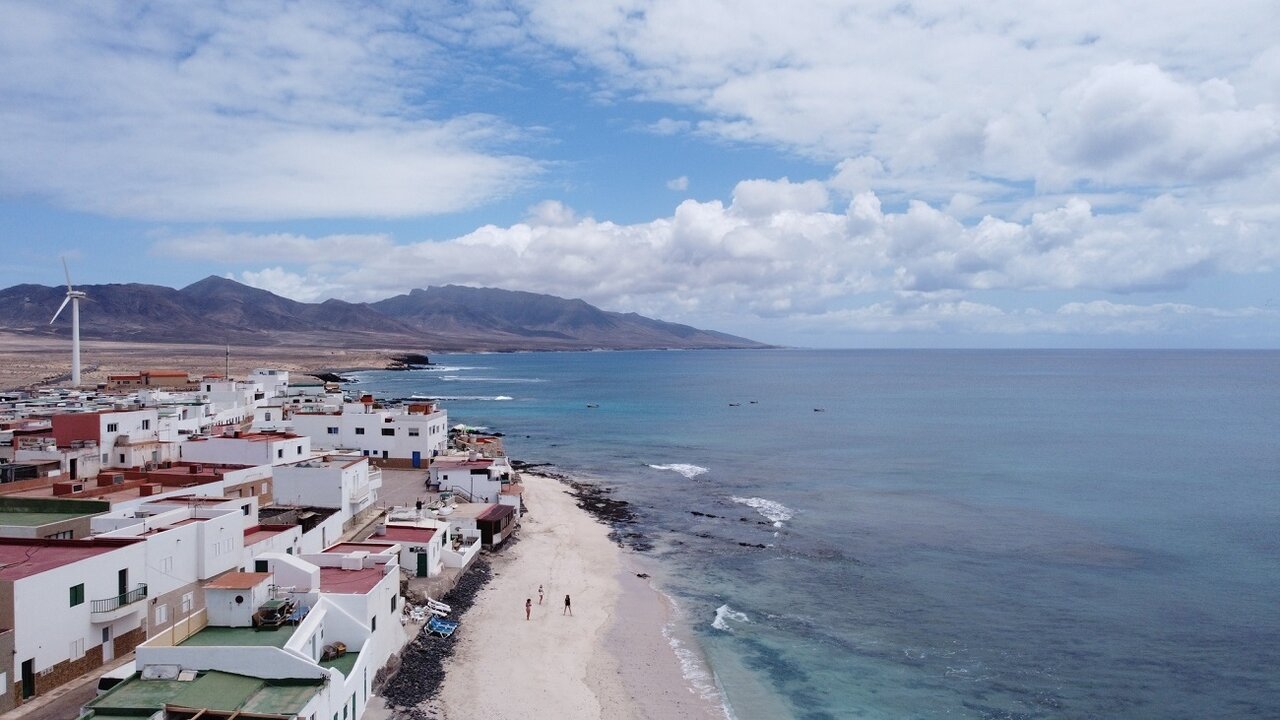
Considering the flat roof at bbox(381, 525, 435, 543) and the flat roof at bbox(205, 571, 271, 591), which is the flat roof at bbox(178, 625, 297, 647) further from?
the flat roof at bbox(381, 525, 435, 543)

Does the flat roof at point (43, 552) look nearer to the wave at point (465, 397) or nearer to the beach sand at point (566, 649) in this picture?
the beach sand at point (566, 649)

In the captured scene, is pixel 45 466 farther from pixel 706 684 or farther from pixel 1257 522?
pixel 1257 522

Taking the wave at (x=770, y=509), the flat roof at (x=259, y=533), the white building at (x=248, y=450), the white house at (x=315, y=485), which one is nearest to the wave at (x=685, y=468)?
the wave at (x=770, y=509)

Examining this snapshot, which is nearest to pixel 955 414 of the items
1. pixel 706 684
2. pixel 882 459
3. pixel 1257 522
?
pixel 882 459

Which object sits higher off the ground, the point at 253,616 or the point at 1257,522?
the point at 253,616

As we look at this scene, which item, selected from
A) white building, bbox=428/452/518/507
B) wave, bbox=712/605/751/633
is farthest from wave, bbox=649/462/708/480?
wave, bbox=712/605/751/633

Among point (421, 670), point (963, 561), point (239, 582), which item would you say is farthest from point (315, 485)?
point (963, 561)

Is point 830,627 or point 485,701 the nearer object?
point 485,701
